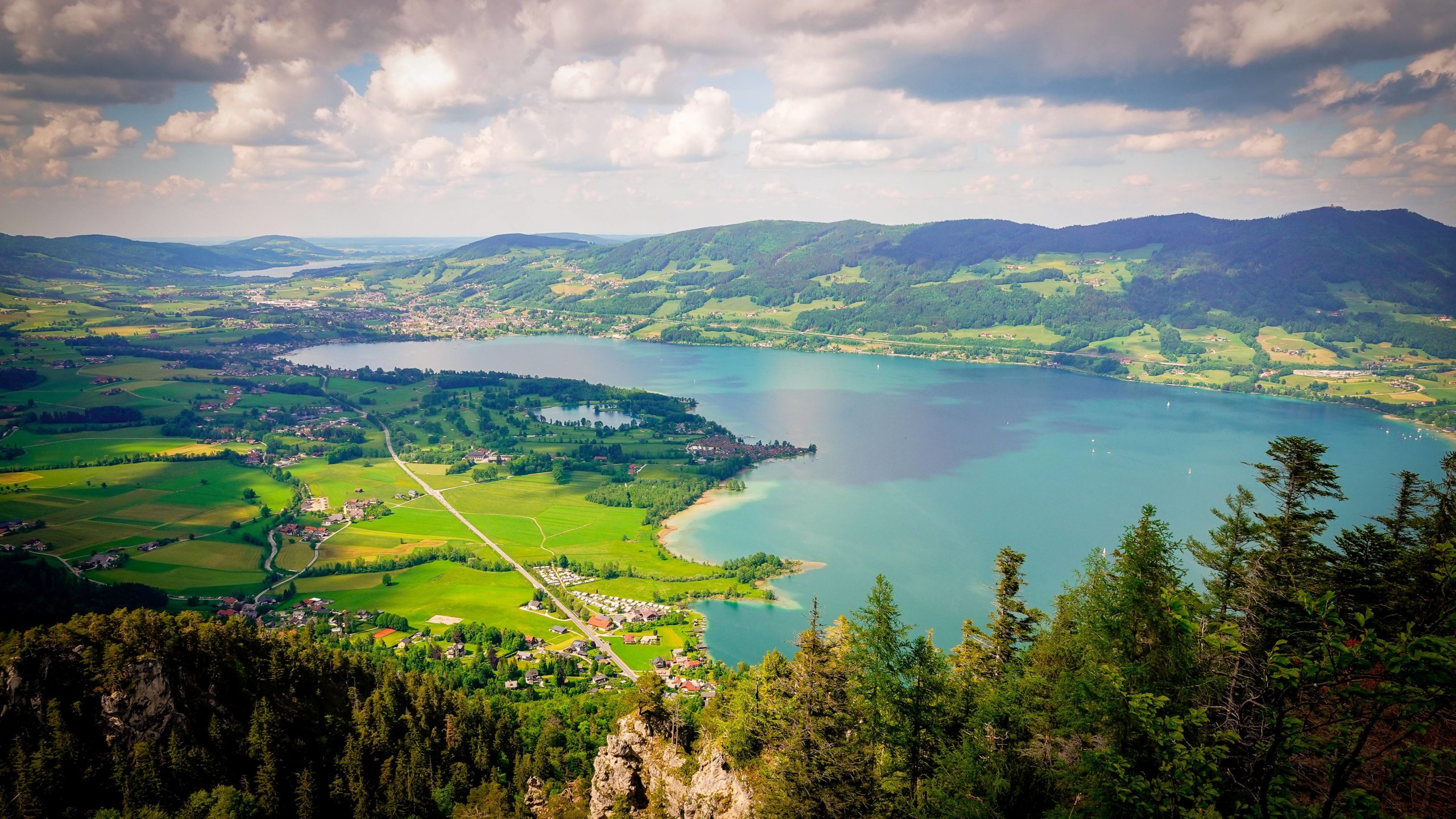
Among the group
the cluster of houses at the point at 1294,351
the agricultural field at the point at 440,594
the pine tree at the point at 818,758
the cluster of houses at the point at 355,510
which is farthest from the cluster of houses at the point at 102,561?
the cluster of houses at the point at 1294,351

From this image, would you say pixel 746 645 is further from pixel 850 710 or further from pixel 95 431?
pixel 95 431

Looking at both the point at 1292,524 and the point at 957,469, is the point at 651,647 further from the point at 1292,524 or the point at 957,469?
the point at 957,469

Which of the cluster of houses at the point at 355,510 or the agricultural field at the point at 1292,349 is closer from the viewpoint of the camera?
the cluster of houses at the point at 355,510

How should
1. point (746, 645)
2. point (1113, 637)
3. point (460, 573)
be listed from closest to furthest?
point (1113, 637)
point (746, 645)
point (460, 573)

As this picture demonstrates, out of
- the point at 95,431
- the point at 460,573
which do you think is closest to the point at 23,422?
the point at 95,431

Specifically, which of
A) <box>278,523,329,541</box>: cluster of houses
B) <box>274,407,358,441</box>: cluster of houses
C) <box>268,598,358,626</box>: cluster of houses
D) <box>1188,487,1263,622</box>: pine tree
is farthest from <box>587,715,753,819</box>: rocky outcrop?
<box>274,407,358,441</box>: cluster of houses

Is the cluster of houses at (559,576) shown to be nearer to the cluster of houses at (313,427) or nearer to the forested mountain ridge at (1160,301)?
the cluster of houses at (313,427)
